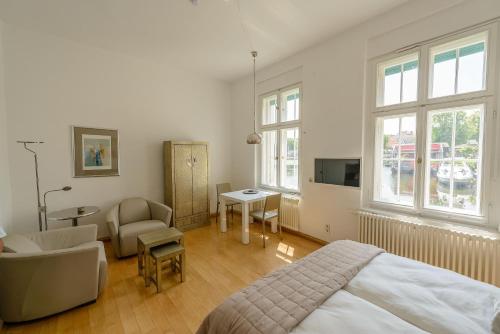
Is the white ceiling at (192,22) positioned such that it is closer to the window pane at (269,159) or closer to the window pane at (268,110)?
the window pane at (268,110)

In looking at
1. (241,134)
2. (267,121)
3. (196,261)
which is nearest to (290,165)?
(267,121)

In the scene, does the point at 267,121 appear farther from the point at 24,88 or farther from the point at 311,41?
the point at 24,88

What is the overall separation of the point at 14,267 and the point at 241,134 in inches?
162

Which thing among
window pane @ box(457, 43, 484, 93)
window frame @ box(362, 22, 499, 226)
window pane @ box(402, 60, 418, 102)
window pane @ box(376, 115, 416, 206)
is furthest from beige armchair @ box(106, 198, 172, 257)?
→ window pane @ box(457, 43, 484, 93)

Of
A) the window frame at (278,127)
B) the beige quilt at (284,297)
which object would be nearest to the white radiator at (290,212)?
the window frame at (278,127)

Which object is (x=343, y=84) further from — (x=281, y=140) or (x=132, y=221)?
(x=132, y=221)

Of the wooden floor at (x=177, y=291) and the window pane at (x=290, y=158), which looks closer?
the wooden floor at (x=177, y=291)

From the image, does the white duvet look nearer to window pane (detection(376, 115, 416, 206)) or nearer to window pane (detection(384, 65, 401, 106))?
window pane (detection(376, 115, 416, 206))

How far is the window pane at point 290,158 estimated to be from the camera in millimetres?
4039

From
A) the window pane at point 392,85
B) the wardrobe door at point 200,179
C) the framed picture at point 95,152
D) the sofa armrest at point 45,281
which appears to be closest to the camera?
the sofa armrest at point 45,281

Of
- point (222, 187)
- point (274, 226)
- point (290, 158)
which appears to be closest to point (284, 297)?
point (274, 226)

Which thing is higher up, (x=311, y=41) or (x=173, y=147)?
(x=311, y=41)

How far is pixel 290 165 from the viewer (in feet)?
13.7

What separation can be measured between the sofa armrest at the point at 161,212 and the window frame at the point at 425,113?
10.0 ft
